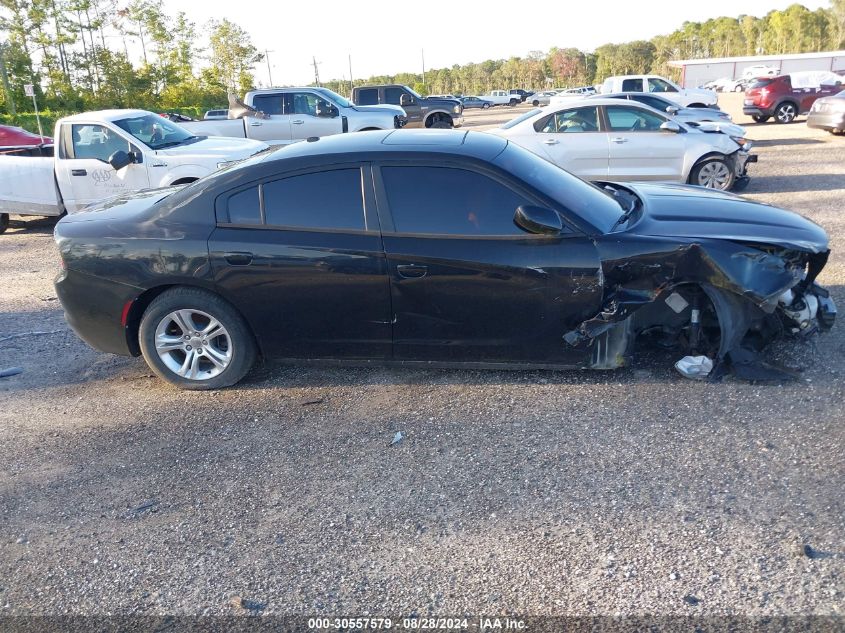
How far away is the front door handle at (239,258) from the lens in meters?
4.49

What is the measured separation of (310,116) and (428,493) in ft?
47.4

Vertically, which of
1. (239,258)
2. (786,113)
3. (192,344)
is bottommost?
(192,344)

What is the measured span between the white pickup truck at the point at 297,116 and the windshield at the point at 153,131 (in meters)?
5.58

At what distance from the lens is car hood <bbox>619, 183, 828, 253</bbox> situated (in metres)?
4.36

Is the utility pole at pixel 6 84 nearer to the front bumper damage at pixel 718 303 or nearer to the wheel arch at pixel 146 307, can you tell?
the wheel arch at pixel 146 307

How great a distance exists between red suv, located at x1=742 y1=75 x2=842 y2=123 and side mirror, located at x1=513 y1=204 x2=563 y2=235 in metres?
20.9

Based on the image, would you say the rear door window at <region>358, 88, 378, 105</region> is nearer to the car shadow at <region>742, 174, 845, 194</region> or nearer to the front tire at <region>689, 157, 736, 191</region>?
the car shadow at <region>742, 174, 845, 194</region>

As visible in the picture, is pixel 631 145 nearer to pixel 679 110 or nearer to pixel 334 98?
pixel 679 110

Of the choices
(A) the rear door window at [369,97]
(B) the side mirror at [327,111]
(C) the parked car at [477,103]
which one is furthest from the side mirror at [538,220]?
(C) the parked car at [477,103]

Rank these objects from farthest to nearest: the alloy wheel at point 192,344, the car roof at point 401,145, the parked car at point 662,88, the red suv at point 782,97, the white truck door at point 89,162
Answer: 1. the red suv at point 782,97
2. the parked car at point 662,88
3. the white truck door at point 89,162
4. the alloy wheel at point 192,344
5. the car roof at point 401,145

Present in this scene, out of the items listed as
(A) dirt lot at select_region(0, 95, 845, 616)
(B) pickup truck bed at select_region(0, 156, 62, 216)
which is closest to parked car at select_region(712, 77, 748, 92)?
(B) pickup truck bed at select_region(0, 156, 62, 216)

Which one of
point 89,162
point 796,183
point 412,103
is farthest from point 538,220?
point 412,103

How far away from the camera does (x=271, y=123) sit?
643 inches

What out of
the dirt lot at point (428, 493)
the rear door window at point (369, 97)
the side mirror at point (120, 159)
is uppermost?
the rear door window at point (369, 97)
